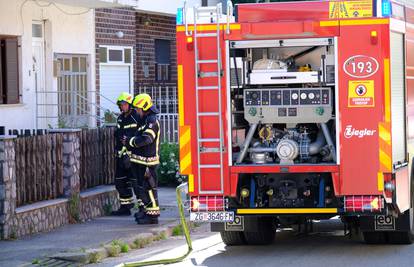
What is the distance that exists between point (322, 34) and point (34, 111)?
9636 mm

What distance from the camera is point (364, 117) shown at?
11117 mm

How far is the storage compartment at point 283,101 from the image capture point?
11.4m

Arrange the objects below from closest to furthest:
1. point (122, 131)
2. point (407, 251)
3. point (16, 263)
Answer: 1. point (16, 263)
2. point (407, 251)
3. point (122, 131)

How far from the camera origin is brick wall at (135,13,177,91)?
2505cm

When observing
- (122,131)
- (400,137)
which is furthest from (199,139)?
(122,131)

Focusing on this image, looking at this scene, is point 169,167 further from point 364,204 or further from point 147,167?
point 364,204

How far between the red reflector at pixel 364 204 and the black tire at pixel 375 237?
3.96ft

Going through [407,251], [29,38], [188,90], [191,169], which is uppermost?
[29,38]

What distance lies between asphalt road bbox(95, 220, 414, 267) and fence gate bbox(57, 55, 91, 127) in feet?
24.9

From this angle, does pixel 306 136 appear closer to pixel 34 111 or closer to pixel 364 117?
pixel 364 117

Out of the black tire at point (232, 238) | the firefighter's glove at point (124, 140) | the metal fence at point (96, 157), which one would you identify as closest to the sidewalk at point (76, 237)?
the metal fence at point (96, 157)

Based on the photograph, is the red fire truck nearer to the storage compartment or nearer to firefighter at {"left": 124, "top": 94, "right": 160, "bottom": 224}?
the storage compartment

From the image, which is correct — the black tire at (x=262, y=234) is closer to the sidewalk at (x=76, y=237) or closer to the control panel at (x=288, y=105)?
the control panel at (x=288, y=105)

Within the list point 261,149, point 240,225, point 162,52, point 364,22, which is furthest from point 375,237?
point 162,52
